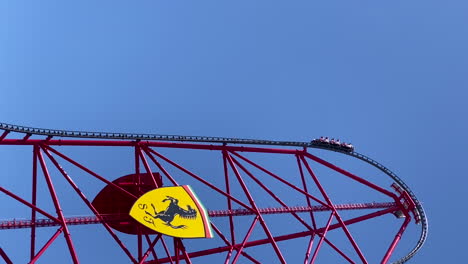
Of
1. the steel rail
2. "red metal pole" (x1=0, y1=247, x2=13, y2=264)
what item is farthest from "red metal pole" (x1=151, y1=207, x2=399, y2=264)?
"red metal pole" (x1=0, y1=247, x2=13, y2=264)

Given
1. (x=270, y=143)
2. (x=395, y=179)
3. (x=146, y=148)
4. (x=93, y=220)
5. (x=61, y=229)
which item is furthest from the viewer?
(x=395, y=179)

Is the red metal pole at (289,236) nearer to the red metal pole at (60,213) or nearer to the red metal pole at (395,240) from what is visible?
the red metal pole at (395,240)

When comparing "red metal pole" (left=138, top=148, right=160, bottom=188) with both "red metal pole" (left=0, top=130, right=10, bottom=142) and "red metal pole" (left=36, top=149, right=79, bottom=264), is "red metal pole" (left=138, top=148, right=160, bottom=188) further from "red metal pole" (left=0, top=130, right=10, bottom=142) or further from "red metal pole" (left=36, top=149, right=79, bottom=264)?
"red metal pole" (left=0, top=130, right=10, bottom=142)

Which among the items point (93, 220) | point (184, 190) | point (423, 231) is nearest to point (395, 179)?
point (423, 231)

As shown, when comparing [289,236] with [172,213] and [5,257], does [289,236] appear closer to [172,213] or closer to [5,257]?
[172,213]

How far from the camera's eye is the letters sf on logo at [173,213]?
3431cm

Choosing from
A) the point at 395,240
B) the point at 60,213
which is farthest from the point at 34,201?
the point at 395,240

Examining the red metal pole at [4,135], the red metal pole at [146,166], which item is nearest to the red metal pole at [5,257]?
the red metal pole at [4,135]

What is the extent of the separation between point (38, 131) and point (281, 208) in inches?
620

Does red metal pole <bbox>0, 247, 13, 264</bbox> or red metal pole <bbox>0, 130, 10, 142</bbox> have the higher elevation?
red metal pole <bbox>0, 130, 10, 142</bbox>

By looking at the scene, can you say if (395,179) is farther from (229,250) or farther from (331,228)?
(229,250)

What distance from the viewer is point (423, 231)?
4938cm

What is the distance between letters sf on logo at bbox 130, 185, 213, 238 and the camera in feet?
113

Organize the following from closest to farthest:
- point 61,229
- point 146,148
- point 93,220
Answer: point 61,229, point 93,220, point 146,148
